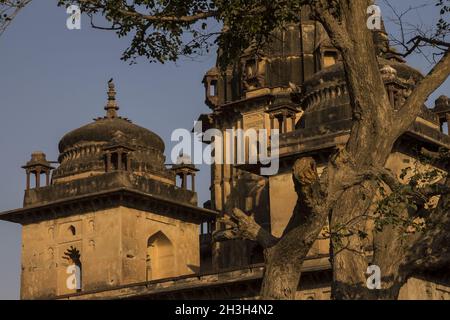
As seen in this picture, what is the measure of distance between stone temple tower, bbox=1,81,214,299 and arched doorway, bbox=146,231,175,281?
34mm

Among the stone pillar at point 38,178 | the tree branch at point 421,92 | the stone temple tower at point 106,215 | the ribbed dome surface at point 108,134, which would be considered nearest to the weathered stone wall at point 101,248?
the stone temple tower at point 106,215

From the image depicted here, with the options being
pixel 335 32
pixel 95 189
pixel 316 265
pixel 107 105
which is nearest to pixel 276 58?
pixel 107 105

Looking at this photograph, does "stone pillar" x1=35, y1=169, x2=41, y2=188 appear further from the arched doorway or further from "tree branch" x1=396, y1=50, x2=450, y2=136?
"tree branch" x1=396, y1=50, x2=450, y2=136

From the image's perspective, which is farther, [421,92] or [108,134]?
[108,134]

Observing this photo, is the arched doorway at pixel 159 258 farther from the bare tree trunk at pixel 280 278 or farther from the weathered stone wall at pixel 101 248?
the bare tree trunk at pixel 280 278

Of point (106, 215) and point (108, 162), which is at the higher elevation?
point (108, 162)

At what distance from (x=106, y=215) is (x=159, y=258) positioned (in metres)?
3.16

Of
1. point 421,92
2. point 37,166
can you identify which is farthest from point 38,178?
point 421,92

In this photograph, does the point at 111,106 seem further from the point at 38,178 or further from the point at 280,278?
the point at 280,278

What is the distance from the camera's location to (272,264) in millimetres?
17453

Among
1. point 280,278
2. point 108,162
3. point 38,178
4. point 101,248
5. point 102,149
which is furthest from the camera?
point 38,178

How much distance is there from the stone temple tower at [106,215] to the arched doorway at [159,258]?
3cm

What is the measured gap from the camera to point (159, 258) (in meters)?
45.1
